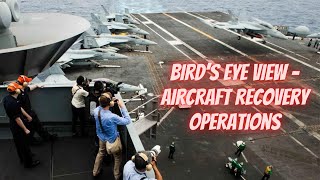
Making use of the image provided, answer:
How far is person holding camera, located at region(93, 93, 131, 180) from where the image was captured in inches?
221

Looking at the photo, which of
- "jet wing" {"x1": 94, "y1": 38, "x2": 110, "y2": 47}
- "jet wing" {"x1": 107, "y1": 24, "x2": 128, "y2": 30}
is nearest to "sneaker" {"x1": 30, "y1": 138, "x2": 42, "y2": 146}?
"jet wing" {"x1": 94, "y1": 38, "x2": 110, "y2": 47}

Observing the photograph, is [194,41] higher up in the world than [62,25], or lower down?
lower down

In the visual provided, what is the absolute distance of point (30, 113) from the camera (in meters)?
6.52

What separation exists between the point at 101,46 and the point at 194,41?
39.2ft

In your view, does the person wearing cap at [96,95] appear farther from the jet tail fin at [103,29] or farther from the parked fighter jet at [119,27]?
the jet tail fin at [103,29]

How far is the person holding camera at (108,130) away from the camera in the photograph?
560cm

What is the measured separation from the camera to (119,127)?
6.39 m

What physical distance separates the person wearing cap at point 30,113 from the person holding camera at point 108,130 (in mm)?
1645

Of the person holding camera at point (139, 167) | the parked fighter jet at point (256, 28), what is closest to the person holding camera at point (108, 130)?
the person holding camera at point (139, 167)

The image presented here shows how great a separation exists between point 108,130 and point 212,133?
42.5ft

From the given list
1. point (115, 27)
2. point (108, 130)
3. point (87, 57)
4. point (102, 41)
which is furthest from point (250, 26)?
point (108, 130)

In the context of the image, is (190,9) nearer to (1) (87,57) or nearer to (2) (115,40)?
(2) (115,40)

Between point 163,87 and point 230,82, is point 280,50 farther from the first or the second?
point 163,87

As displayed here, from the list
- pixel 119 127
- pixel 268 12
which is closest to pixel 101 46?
pixel 119 127
